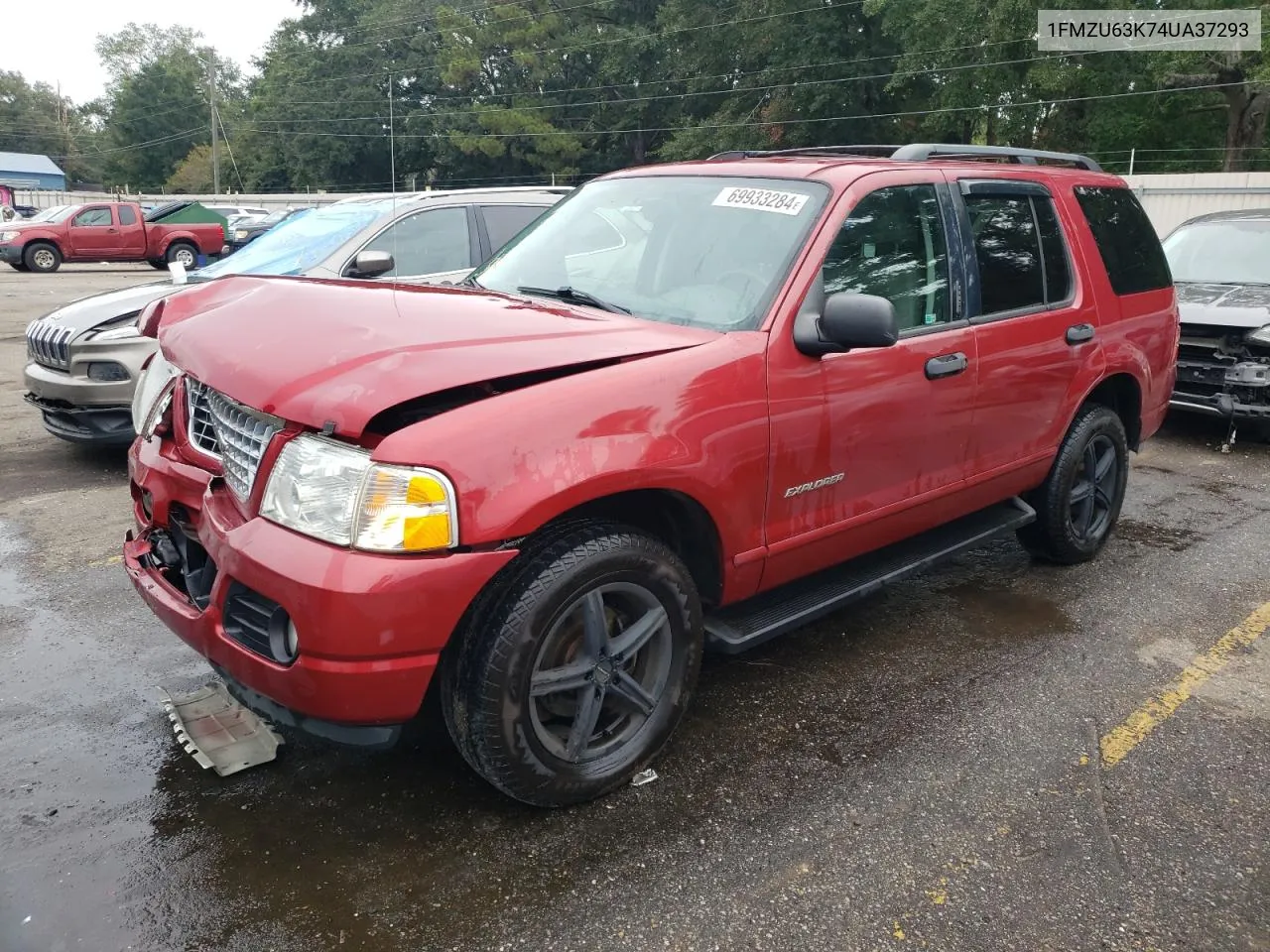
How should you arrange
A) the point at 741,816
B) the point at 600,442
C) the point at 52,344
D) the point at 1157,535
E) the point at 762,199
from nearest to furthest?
the point at 600,442, the point at 741,816, the point at 762,199, the point at 1157,535, the point at 52,344

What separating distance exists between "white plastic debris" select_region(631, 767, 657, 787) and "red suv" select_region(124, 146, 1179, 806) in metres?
0.09

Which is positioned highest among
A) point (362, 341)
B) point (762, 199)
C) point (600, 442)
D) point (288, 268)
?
point (762, 199)

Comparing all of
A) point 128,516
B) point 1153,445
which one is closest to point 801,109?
point 1153,445

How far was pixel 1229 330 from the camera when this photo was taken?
709cm

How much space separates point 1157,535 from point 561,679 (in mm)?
4159

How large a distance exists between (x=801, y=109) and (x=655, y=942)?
47522 millimetres

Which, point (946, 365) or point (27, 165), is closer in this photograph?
point (946, 365)

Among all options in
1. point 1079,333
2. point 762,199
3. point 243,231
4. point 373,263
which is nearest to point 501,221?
Answer: point 373,263

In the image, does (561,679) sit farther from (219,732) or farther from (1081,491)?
(1081,491)

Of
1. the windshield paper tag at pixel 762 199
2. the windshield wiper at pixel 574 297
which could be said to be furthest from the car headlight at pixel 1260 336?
the windshield wiper at pixel 574 297

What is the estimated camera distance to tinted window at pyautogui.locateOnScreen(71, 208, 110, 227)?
23.9m

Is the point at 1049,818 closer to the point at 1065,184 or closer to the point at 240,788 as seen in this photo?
the point at 240,788

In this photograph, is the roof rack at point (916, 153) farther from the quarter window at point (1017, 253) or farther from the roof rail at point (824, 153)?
the quarter window at point (1017, 253)

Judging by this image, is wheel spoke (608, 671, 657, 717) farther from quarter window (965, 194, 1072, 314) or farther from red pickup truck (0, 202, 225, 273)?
red pickup truck (0, 202, 225, 273)
